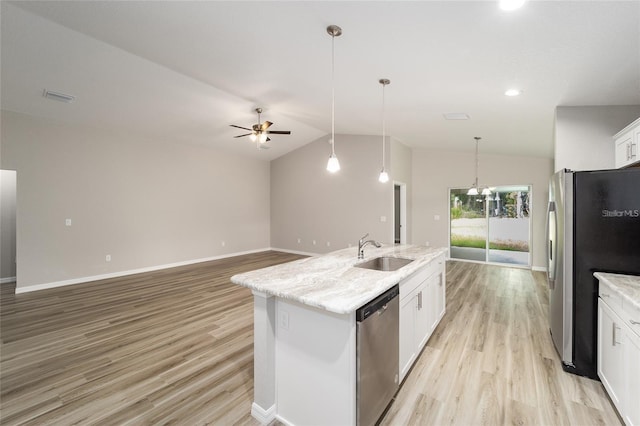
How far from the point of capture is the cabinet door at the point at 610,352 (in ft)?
6.17

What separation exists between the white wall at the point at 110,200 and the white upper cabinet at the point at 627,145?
290 inches

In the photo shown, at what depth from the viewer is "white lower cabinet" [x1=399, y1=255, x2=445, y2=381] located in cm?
225

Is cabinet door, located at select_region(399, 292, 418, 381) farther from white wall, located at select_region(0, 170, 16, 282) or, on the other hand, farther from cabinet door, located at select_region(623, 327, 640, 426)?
white wall, located at select_region(0, 170, 16, 282)

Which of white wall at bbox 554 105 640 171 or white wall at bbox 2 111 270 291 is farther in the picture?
white wall at bbox 2 111 270 291

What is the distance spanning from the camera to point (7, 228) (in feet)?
17.8

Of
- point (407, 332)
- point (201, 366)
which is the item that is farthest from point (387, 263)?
point (201, 366)

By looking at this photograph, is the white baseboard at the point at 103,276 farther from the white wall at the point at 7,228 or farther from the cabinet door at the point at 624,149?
the cabinet door at the point at 624,149

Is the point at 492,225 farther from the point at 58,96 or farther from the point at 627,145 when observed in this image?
the point at 58,96

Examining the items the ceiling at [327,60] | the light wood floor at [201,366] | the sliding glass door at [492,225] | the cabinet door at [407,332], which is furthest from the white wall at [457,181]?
the cabinet door at [407,332]

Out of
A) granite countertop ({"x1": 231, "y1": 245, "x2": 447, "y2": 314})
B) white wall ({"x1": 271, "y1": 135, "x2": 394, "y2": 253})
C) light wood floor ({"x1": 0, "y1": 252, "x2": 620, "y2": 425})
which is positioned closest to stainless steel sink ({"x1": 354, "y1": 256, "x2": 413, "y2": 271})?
granite countertop ({"x1": 231, "y1": 245, "x2": 447, "y2": 314})

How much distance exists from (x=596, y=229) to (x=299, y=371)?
2649 millimetres

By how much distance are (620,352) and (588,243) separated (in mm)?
872

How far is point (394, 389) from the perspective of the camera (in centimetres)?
206

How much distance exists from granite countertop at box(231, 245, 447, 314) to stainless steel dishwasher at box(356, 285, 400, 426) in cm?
9
